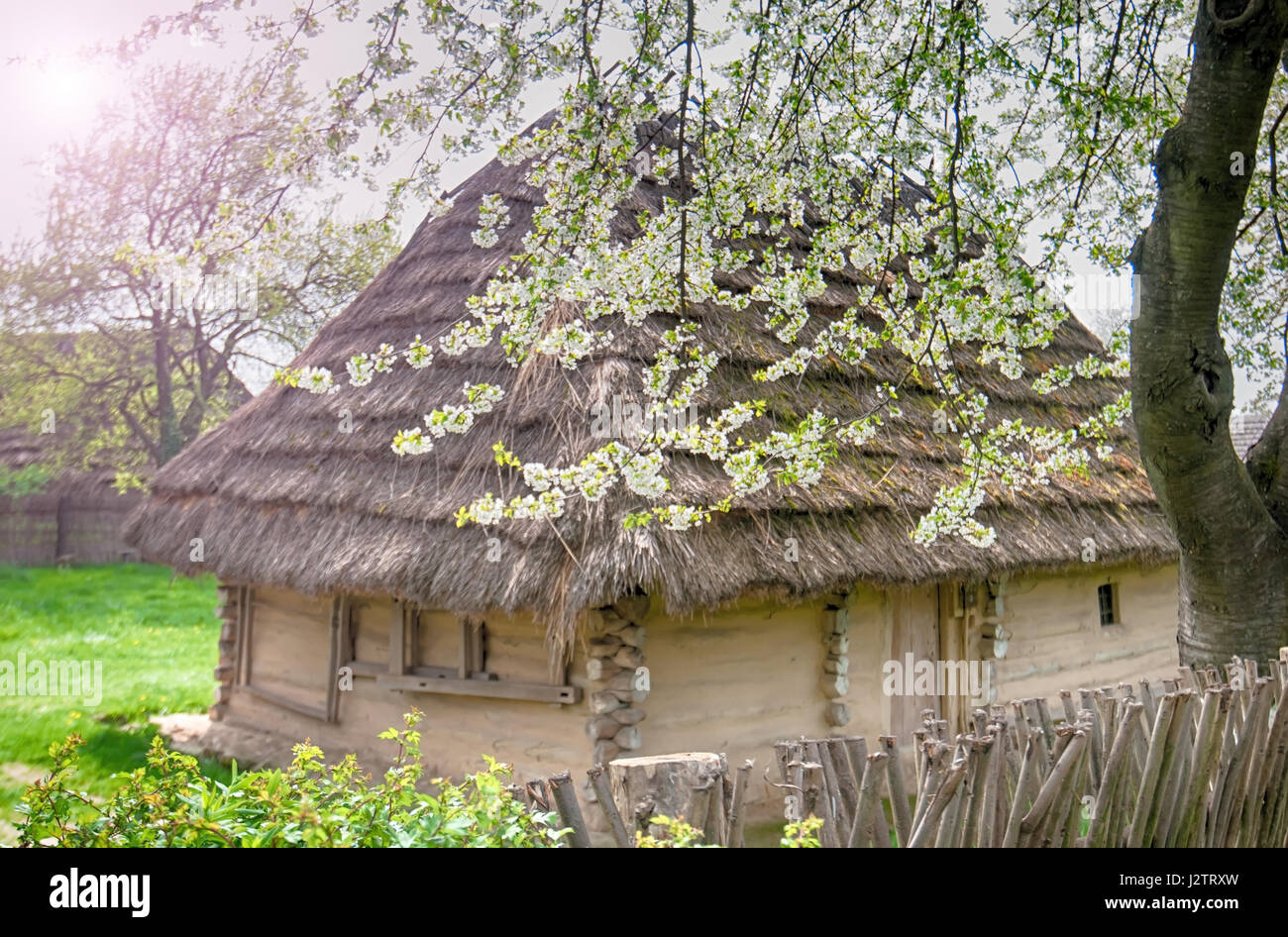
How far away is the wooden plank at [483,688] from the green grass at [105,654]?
5.18 feet

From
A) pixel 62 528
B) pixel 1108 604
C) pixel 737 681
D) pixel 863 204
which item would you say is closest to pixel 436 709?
pixel 737 681

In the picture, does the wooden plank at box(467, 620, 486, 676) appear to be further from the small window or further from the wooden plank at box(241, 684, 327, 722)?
the small window

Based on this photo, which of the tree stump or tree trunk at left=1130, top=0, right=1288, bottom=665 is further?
tree trunk at left=1130, top=0, right=1288, bottom=665

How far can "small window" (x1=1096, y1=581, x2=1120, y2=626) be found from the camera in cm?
900

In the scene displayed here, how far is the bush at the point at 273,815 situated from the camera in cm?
201

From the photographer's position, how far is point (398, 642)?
6.95 metres

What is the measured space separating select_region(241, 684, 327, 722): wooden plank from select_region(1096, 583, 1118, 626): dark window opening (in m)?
7.07

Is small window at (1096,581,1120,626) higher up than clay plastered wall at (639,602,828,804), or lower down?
higher up

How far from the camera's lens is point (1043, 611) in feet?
27.3

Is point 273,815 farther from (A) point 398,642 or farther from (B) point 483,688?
(A) point 398,642

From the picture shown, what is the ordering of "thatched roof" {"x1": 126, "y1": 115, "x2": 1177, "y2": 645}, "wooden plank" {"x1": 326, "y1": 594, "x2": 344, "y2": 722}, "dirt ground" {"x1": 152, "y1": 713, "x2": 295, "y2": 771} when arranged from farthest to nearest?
"dirt ground" {"x1": 152, "y1": 713, "x2": 295, "y2": 771}
"wooden plank" {"x1": 326, "y1": 594, "x2": 344, "y2": 722}
"thatched roof" {"x1": 126, "y1": 115, "x2": 1177, "y2": 645}

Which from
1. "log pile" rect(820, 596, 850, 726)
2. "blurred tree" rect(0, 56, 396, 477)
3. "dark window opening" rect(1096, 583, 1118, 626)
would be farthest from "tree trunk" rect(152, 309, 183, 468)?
"dark window opening" rect(1096, 583, 1118, 626)

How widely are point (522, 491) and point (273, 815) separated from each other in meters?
3.85
